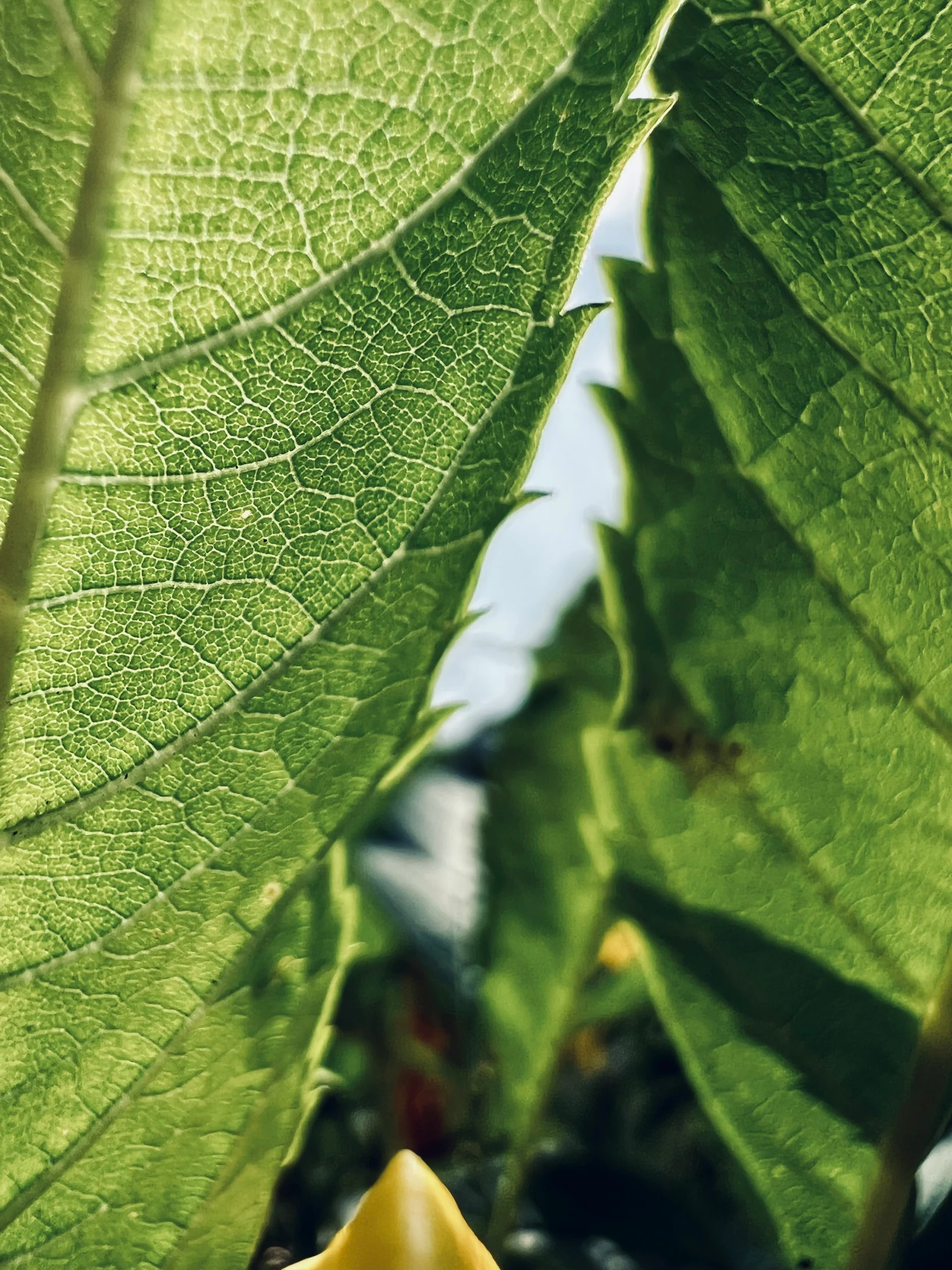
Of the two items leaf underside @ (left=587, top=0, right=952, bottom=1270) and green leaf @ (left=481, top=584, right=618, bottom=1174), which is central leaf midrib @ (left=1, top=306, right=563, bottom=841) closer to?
leaf underside @ (left=587, top=0, right=952, bottom=1270)

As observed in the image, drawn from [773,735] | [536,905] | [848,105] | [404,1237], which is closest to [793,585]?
[773,735]

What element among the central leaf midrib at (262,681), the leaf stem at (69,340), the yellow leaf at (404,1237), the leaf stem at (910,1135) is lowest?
the leaf stem at (910,1135)

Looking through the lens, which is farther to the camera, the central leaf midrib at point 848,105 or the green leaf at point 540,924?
the green leaf at point 540,924

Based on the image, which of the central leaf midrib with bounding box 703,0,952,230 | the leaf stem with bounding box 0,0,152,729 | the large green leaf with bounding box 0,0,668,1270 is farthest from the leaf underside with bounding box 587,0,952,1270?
the leaf stem with bounding box 0,0,152,729

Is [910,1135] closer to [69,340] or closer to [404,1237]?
[404,1237]

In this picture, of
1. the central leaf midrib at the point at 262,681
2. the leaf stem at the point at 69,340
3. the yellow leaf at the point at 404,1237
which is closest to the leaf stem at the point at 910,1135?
the yellow leaf at the point at 404,1237

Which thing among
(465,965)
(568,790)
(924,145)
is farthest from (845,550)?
(465,965)

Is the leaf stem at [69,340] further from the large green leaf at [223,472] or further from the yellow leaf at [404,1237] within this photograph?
the yellow leaf at [404,1237]

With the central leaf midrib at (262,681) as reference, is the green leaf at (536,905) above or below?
below
